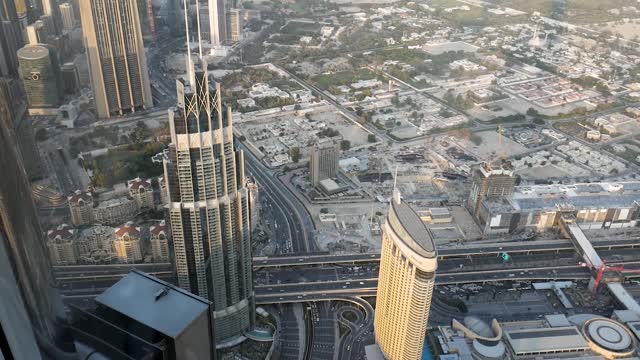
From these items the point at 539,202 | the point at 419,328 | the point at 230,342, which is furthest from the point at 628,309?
the point at 230,342

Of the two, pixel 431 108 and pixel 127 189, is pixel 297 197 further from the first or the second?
pixel 431 108

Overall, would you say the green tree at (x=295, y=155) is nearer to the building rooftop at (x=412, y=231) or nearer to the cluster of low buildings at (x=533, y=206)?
the cluster of low buildings at (x=533, y=206)

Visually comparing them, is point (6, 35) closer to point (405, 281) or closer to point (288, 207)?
point (405, 281)

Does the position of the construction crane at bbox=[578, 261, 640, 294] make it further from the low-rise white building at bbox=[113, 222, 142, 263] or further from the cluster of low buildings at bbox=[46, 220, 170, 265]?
the low-rise white building at bbox=[113, 222, 142, 263]

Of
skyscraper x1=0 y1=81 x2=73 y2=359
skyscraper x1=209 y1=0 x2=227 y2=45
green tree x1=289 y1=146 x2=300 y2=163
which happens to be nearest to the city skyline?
skyscraper x1=0 y1=81 x2=73 y2=359

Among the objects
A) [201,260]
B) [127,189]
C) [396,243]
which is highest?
[396,243]

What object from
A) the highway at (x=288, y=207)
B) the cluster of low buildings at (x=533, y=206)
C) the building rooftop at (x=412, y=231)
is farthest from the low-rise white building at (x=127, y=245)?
the cluster of low buildings at (x=533, y=206)

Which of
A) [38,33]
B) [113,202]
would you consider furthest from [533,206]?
[38,33]
